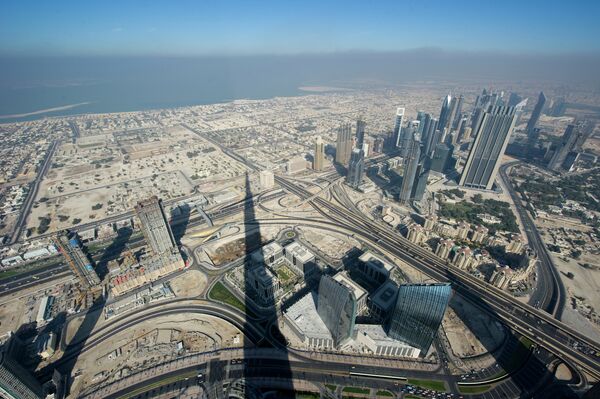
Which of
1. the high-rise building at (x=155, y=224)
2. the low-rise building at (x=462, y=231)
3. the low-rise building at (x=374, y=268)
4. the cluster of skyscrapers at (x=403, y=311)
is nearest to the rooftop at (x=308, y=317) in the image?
the cluster of skyscrapers at (x=403, y=311)

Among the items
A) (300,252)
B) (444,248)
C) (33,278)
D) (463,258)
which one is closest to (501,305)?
(463,258)

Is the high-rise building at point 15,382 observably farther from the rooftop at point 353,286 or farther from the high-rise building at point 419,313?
the high-rise building at point 419,313

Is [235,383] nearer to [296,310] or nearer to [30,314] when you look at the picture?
[296,310]

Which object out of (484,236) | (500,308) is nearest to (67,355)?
(500,308)

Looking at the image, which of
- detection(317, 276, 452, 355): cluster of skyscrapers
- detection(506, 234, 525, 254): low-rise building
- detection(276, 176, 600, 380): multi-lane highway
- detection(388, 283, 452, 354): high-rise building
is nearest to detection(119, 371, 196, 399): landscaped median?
detection(317, 276, 452, 355): cluster of skyscrapers

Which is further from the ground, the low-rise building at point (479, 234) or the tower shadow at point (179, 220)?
the low-rise building at point (479, 234)

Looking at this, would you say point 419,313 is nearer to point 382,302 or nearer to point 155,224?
point 382,302
